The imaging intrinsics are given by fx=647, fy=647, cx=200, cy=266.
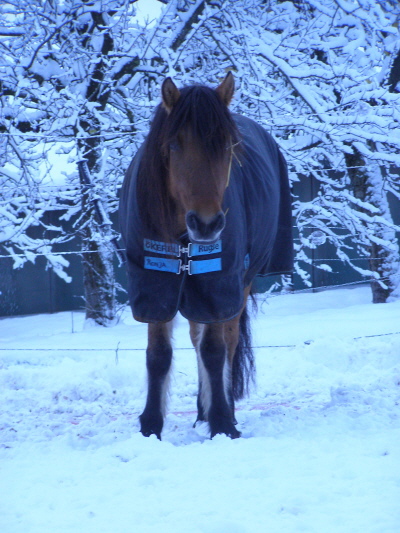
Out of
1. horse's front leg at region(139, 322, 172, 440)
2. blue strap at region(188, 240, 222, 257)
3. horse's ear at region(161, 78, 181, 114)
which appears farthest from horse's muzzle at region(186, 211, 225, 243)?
horse's front leg at region(139, 322, 172, 440)

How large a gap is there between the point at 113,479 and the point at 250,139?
99.6 inches

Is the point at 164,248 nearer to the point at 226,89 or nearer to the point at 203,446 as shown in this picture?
the point at 226,89

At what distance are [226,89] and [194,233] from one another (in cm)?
90

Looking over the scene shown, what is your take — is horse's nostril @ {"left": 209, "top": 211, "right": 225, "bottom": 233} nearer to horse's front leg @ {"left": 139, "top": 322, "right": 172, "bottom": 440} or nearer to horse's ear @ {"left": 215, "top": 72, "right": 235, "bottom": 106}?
horse's ear @ {"left": 215, "top": 72, "right": 235, "bottom": 106}

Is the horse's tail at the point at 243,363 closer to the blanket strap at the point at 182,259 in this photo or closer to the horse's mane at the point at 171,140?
the blanket strap at the point at 182,259

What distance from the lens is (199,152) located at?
2.97 m

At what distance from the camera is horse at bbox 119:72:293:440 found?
298 centimetres

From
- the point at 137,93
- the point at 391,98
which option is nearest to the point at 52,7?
the point at 137,93

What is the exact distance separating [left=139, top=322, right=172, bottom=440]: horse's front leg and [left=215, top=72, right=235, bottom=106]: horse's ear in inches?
49.5

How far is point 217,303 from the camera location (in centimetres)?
329

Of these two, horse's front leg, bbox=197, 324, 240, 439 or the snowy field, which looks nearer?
the snowy field

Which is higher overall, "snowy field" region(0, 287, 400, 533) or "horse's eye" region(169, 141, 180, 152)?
"horse's eye" region(169, 141, 180, 152)

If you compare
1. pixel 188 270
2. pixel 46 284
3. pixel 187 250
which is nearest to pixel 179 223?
pixel 187 250

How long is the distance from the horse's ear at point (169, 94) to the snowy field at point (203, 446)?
160cm
